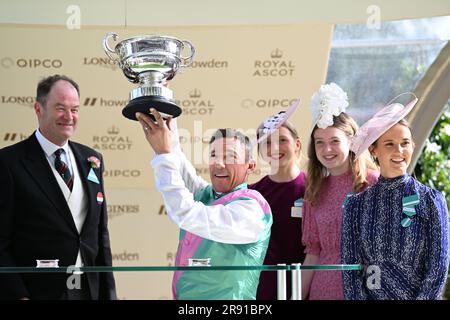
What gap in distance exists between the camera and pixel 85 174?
4.19 metres

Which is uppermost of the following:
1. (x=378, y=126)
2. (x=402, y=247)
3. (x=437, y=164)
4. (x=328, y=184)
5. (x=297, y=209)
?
(x=378, y=126)

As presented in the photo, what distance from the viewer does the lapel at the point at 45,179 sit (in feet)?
13.2

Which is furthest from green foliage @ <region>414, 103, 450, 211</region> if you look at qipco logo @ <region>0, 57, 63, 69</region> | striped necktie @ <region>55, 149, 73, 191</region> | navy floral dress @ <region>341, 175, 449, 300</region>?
navy floral dress @ <region>341, 175, 449, 300</region>

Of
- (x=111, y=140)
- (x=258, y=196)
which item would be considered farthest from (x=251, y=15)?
(x=258, y=196)

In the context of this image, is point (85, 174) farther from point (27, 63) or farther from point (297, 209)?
point (27, 63)

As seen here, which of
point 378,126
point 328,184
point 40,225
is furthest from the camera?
point 40,225

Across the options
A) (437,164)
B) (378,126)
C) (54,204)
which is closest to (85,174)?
(54,204)

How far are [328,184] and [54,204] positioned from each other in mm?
1260

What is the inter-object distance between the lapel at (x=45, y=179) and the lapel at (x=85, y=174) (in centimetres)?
11

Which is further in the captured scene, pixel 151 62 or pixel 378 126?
pixel 151 62

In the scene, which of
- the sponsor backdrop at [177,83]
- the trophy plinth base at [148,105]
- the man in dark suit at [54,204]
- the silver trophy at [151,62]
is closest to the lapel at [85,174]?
the man in dark suit at [54,204]

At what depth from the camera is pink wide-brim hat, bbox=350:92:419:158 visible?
3.48 metres

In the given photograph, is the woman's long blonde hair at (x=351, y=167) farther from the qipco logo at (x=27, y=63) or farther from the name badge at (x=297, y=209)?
the qipco logo at (x=27, y=63)
